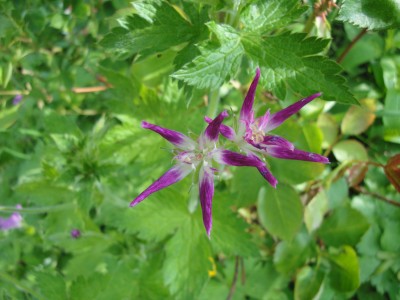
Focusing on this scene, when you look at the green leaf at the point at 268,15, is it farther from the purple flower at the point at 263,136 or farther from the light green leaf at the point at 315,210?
the light green leaf at the point at 315,210

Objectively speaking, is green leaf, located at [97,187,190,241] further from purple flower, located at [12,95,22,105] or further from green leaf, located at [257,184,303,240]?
purple flower, located at [12,95,22,105]

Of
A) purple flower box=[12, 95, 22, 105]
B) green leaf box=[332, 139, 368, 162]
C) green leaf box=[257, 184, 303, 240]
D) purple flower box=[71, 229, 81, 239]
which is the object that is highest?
green leaf box=[332, 139, 368, 162]

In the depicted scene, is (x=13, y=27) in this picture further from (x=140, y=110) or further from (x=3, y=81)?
(x=140, y=110)

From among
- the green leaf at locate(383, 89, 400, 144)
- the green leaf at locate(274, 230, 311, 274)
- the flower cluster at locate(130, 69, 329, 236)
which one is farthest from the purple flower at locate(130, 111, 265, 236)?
the green leaf at locate(383, 89, 400, 144)

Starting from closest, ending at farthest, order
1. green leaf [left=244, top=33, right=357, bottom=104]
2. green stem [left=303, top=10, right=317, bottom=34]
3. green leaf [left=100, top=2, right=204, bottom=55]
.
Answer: green leaf [left=244, top=33, right=357, bottom=104] → green leaf [left=100, top=2, right=204, bottom=55] → green stem [left=303, top=10, right=317, bottom=34]

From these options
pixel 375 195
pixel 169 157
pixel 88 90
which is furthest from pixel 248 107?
pixel 88 90

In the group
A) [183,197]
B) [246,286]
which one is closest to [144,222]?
[183,197]
